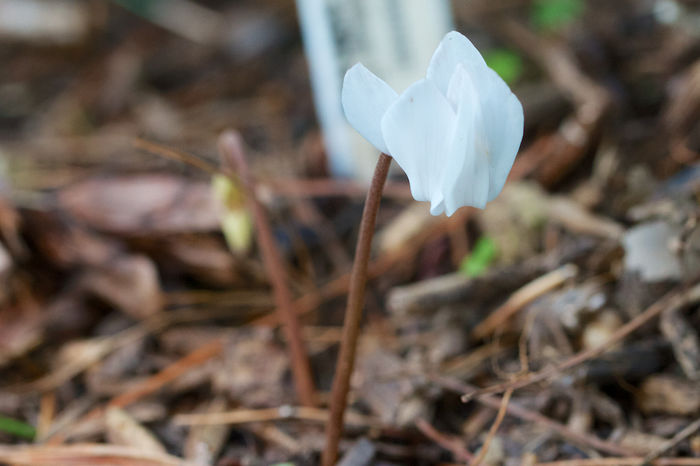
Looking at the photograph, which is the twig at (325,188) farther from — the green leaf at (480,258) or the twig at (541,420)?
the twig at (541,420)

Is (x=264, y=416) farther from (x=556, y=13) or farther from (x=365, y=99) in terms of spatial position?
(x=556, y=13)

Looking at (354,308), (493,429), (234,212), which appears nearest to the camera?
(354,308)

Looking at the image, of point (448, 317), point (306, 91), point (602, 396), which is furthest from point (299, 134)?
point (602, 396)

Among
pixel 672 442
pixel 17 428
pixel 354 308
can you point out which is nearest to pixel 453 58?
pixel 354 308

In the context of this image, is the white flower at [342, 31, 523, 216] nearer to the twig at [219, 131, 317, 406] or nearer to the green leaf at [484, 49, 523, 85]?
the twig at [219, 131, 317, 406]

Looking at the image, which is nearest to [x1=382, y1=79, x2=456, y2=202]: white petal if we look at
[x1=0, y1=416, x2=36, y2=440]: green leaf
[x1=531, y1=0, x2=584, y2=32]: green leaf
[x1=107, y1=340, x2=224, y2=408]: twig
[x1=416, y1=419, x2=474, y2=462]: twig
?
[x1=416, y1=419, x2=474, y2=462]: twig

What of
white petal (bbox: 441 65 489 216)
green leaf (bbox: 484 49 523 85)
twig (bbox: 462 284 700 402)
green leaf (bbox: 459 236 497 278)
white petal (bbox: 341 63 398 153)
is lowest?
twig (bbox: 462 284 700 402)
